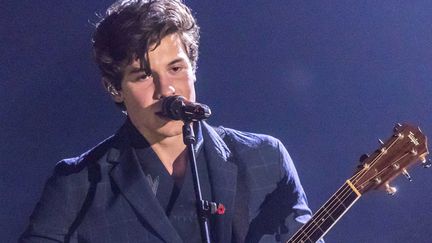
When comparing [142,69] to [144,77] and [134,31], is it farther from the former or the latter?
[134,31]

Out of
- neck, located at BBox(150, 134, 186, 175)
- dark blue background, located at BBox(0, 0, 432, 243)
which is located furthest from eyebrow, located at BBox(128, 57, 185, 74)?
dark blue background, located at BBox(0, 0, 432, 243)

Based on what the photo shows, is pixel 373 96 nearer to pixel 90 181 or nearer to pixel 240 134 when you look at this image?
pixel 240 134

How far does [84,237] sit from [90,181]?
18 cm

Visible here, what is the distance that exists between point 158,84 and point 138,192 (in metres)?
0.35

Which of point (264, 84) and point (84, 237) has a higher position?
point (264, 84)

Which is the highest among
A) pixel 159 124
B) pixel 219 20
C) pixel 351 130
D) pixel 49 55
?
pixel 49 55

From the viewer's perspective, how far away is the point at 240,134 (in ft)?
8.36

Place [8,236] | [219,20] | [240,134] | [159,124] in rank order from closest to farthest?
[159,124] → [240,134] → [8,236] → [219,20]

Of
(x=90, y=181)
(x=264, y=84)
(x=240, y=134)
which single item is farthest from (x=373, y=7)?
(x=90, y=181)

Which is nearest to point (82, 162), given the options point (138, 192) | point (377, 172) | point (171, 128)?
point (138, 192)

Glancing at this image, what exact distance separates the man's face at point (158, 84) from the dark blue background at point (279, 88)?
525mm

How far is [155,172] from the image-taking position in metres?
2.39

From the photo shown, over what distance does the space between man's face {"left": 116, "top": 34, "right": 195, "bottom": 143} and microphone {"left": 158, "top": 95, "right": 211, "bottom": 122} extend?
171 millimetres

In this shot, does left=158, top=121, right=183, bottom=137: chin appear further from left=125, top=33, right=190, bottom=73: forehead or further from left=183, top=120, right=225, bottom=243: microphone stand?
left=183, top=120, right=225, bottom=243: microphone stand
